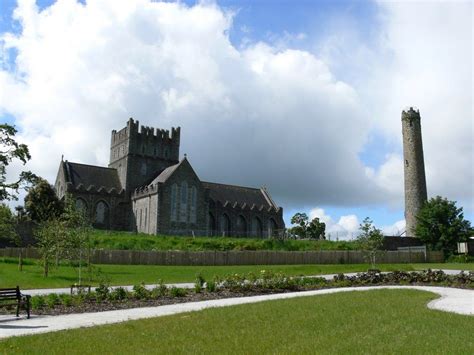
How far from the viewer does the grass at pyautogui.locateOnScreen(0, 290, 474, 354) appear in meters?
10.0

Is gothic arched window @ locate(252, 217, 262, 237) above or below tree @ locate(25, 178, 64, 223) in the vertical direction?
below


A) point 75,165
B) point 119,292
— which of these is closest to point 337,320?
point 119,292

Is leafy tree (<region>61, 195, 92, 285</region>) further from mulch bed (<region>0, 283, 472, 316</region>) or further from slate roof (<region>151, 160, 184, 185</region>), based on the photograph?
slate roof (<region>151, 160, 184, 185</region>)

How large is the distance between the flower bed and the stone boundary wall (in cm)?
1962

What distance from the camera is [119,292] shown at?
63.2 ft

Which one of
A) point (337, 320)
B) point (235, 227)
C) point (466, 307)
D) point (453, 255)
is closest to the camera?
point (337, 320)

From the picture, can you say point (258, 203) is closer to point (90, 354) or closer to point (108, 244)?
point (108, 244)

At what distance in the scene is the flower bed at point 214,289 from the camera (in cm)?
1767

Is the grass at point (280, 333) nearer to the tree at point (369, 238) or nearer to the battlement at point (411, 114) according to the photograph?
the tree at point (369, 238)

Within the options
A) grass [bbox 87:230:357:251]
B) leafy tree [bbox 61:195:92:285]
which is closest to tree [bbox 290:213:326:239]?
grass [bbox 87:230:357:251]

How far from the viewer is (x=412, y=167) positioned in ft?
263

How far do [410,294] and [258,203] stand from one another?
6585 centimetres

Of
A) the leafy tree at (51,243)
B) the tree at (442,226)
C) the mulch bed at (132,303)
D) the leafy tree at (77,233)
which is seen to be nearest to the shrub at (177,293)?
the mulch bed at (132,303)

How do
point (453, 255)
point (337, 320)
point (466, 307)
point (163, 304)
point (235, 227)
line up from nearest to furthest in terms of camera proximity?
point (337, 320), point (466, 307), point (163, 304), point (453, 255), point (235, 227)
